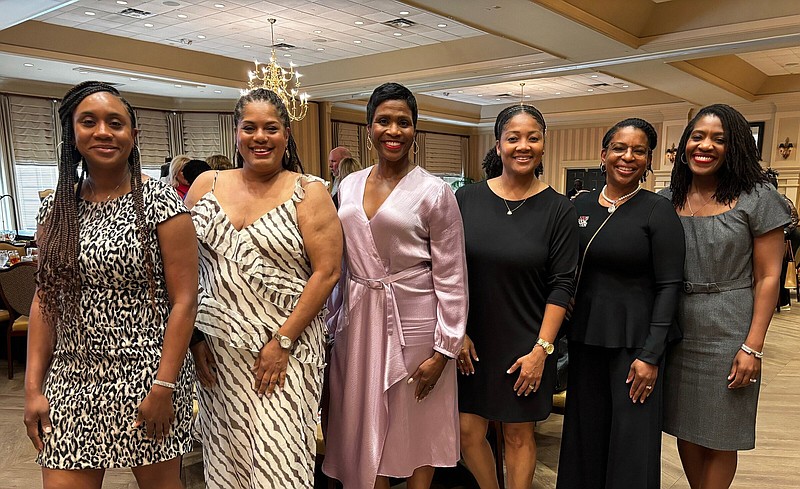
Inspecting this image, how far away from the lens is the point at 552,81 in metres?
10.2

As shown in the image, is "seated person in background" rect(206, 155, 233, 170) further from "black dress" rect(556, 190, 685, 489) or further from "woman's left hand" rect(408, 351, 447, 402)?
"black dress" rect(556, 190, 685, 489)

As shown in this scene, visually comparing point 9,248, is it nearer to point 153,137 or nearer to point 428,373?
point 153,137

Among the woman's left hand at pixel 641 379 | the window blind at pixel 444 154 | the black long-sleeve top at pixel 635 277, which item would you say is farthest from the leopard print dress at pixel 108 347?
the window blind at pixel 444 154

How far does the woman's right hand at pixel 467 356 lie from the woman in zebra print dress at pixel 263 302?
1.77 feet

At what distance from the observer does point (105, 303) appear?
1.48m

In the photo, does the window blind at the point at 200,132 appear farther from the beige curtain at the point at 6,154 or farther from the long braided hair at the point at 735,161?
the long braided hair at the point at 735,161

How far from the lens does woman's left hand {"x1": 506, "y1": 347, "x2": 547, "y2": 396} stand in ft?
6.49

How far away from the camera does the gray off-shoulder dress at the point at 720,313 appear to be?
1.93m

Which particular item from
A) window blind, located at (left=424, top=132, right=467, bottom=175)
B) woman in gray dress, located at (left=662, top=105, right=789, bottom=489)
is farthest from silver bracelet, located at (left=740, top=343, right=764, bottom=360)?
window blind, located at (left=424, top=132, right=467, bottom=175)

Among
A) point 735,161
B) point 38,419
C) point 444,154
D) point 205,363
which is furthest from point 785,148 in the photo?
point 38,419

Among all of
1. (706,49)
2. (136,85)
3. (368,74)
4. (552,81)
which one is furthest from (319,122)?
A: (706,49)

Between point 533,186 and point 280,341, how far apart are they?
1.02 metres

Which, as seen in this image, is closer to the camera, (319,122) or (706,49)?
(706,49)

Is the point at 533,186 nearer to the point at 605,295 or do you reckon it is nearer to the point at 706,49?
the point at 605,295
